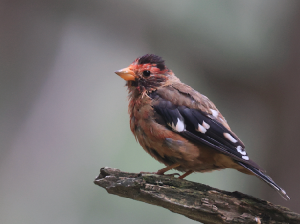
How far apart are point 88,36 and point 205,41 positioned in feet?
5.88

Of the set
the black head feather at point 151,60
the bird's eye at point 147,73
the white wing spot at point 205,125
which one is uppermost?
the black head feather at point 151,60

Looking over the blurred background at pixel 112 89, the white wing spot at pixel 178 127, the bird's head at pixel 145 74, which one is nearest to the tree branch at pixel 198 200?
the white wing spot at pixel 178 127

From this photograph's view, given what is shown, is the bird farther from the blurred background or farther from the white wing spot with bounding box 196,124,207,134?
the blurred background

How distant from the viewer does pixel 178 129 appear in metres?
1.90

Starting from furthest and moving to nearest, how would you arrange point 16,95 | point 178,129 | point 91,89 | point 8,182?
1. point 91,89
2. point 16,95
3. point 8,182
4. point 178,129

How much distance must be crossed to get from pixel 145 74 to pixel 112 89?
1.64 meters

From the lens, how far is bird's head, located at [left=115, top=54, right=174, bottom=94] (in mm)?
2160

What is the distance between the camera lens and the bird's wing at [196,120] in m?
1.83

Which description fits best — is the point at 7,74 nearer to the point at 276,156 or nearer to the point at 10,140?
the point at 10,140

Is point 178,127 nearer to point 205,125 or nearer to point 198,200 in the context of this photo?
point 205,125

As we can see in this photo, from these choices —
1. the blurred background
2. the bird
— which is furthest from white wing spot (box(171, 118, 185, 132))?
the blurred background

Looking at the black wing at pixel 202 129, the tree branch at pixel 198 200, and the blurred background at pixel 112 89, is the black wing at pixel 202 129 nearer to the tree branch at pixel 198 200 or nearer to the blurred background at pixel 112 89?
→ the tree branch at pixel 198 200

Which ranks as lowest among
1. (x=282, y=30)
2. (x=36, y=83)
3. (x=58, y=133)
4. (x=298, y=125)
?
(x=58, y=133)

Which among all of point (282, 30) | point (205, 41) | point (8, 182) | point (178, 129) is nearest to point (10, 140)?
point (8, 182)
